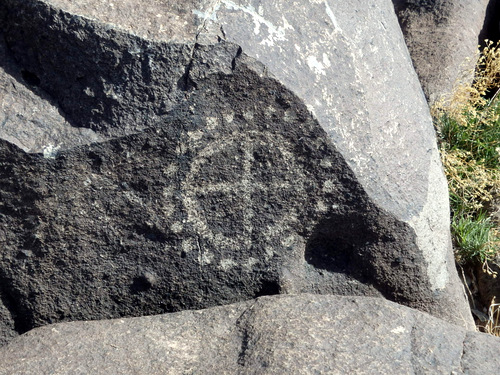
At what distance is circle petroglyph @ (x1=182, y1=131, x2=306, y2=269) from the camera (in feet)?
5.64

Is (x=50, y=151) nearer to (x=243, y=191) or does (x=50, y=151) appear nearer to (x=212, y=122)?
(x=212, y=122)

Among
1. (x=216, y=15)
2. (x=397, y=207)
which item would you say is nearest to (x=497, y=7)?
(x=397, y=207)

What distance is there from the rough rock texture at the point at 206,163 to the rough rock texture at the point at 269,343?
131 millimetres

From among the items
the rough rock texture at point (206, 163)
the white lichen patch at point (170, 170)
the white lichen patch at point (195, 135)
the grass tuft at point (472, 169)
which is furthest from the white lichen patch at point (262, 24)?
the grass tuft at point (472, 169)

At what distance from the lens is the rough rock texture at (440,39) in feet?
9.83

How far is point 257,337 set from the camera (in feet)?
5.29

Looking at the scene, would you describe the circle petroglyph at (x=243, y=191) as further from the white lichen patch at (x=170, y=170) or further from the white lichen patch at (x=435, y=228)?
the white lichen patch at (x=435, y=228)

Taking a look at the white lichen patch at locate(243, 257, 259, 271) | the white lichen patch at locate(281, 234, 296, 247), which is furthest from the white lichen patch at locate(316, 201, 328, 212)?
the white lichen patch at locate(243, 257, 259, 271)

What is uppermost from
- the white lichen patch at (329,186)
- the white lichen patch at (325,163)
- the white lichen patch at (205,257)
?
the white lichen patch at (325,163)

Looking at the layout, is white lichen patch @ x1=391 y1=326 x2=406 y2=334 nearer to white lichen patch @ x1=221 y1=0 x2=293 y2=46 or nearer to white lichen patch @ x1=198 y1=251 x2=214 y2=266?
white lichen patch @ x1=198 y1=251 x2=214 y2=266

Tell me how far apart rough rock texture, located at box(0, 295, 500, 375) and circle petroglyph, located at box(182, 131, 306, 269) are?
0.20 metres

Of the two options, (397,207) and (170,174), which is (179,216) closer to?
(170,174)

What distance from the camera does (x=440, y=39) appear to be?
3.08 metres

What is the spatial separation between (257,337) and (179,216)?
0.41 metres
